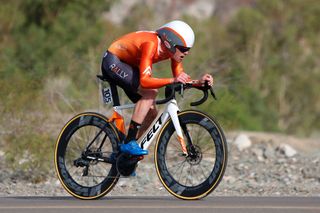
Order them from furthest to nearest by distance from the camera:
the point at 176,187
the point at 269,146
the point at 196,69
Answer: the point at 269,146, the point at 196,69, the point at 176,187

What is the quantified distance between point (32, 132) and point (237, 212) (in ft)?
22.6

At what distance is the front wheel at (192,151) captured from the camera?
9.98 metres

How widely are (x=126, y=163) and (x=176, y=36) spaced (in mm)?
1314

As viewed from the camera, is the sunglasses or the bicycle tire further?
the bicycle tire

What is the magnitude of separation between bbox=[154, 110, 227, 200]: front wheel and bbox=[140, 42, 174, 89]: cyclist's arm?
1.38ft

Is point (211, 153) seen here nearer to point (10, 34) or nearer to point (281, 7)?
point (10, 34)

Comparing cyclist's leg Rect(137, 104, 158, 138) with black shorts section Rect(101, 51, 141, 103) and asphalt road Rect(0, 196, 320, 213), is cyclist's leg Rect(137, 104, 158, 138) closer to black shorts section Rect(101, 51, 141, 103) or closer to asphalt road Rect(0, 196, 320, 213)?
black shorts section Rect(101, 51, 141, 103)

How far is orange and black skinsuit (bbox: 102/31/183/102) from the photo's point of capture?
1000 centimetres

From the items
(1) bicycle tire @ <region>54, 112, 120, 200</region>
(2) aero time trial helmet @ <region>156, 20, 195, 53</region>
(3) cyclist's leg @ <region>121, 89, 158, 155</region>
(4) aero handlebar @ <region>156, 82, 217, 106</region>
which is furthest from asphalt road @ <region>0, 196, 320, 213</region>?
(2) aero time trial helmet @ <region>156, 20, 195, 53</region>

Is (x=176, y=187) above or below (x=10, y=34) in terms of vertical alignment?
below

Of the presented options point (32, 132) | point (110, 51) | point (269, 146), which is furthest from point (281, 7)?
point (110, 51)

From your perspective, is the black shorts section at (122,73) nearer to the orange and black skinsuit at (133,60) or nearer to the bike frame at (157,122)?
the orange and black skinsuit at (133,60)

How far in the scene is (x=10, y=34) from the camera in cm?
3284

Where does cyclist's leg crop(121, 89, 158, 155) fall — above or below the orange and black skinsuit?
below
